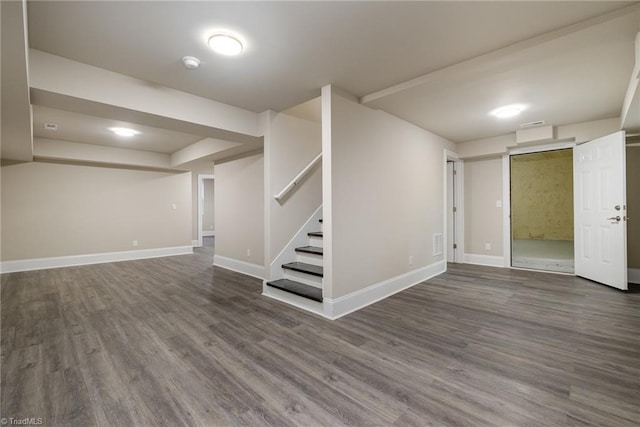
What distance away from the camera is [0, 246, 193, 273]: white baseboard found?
5052 mm

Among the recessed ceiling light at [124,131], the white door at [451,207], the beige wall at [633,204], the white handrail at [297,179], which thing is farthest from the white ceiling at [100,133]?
the beige wall at [633,204]

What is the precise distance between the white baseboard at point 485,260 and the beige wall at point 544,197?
361cm

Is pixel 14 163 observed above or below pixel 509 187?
above

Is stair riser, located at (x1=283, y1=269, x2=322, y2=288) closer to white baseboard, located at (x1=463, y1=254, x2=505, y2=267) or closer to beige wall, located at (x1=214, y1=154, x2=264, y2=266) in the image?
beige wall, located at (x1=214, y1=154, x2=264, y2=266)

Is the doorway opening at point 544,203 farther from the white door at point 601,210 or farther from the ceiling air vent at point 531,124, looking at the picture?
the ceiling air vent at point 531,124

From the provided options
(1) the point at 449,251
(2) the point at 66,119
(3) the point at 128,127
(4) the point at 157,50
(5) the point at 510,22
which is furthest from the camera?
(1) the point at 449,251

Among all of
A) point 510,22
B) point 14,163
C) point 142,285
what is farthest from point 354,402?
point 14,163

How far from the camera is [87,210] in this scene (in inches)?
230

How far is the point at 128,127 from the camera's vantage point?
14.3 feet

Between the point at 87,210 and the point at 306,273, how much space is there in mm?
5399

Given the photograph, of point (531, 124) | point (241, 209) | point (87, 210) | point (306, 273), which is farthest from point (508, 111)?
point (87, 210)

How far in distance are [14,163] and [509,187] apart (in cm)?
Answer: 914

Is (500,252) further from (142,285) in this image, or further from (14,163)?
(14,163)

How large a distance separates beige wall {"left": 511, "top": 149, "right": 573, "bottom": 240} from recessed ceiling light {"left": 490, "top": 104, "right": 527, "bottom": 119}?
4866 millimetres
